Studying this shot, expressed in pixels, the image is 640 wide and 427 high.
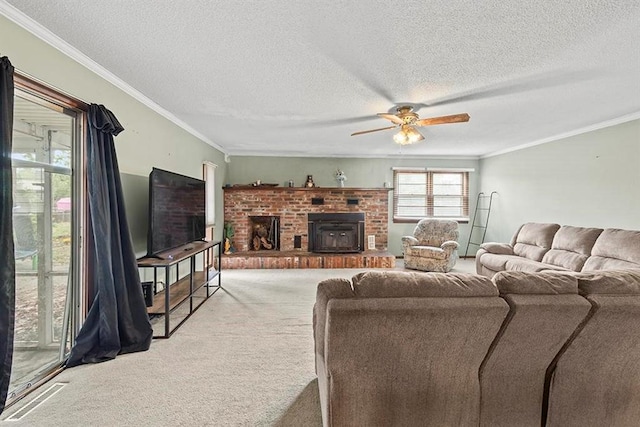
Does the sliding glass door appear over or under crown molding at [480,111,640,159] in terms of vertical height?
under

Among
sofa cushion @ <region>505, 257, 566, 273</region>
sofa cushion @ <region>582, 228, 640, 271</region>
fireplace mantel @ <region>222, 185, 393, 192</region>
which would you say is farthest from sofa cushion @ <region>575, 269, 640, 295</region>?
fireplace mantel @ <region>222, 185, 393, 192</region>

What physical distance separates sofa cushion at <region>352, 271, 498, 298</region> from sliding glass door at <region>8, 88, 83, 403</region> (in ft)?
7.74

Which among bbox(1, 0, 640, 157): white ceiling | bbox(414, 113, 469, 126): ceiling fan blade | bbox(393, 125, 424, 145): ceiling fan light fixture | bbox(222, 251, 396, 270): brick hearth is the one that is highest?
bbox(1, 0, 640, 157): white ceiling

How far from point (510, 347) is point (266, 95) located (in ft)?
9.31

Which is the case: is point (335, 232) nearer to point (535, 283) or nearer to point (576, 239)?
point (576, 239)

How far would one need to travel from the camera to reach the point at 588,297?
1.30 metres

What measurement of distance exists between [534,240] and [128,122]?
5.36 meters

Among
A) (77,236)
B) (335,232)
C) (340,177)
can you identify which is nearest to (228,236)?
(335,232)

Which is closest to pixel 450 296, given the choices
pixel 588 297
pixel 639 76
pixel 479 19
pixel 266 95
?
pixel 588 297

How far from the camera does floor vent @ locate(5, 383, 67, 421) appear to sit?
172 centimetres

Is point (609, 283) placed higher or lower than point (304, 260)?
higher

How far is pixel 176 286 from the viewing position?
11.8 ft

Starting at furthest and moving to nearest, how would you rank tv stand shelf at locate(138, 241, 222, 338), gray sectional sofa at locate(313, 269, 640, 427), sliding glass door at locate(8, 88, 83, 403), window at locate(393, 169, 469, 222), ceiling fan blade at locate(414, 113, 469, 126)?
window at locate(393, 169, 469, 222) → ceiling fan blade at locate(414, 113, 469, 126) → tv stand shelf at locate(138, 241, 222, 338) → sliding glass door at locate(8, 88, 83, 403) → gray sectional sofa at locate(313, 269, 640, 427)

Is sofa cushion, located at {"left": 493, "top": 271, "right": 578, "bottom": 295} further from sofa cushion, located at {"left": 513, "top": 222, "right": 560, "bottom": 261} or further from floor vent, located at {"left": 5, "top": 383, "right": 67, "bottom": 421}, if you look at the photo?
sofa cushion, located at {"left": 513, "top": 222, "right": 560, "bottom": 261}
